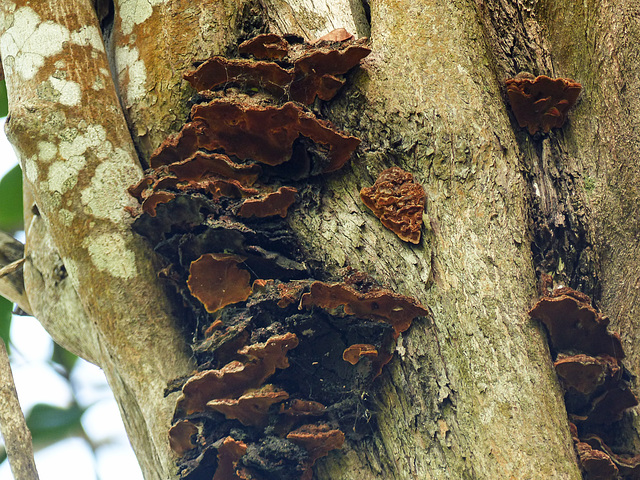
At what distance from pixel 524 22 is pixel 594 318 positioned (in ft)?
4.80

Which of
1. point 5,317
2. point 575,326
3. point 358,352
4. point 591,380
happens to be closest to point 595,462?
point 591,380

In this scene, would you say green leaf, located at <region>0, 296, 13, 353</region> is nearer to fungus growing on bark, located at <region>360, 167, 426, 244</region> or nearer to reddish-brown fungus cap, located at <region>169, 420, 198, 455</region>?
reddish-brown fungus cap, located at <region>169, 420, 198, 455</region>

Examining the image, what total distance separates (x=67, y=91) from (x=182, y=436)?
1.66 metres

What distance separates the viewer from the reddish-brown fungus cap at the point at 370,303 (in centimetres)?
200

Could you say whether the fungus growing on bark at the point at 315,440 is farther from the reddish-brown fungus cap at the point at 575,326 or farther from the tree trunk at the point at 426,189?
the reddish-brown fungus cap at the point at 575,326

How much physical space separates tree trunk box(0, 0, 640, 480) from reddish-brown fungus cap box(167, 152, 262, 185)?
0.87ft

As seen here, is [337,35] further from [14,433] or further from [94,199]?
[14,433]

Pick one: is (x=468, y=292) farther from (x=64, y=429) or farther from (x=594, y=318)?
(x=64, y=429)

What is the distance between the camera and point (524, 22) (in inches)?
105

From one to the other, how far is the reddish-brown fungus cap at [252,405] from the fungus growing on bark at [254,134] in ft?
3.09

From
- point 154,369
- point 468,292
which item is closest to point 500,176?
point 468,292

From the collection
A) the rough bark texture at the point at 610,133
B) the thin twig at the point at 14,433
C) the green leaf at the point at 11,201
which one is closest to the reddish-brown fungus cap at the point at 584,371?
the rough bark texture at the point at 610,133

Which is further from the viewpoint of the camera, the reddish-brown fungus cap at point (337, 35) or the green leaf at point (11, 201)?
the green leaf at point (11, 201)

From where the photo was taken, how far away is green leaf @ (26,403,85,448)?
6.16 metres
